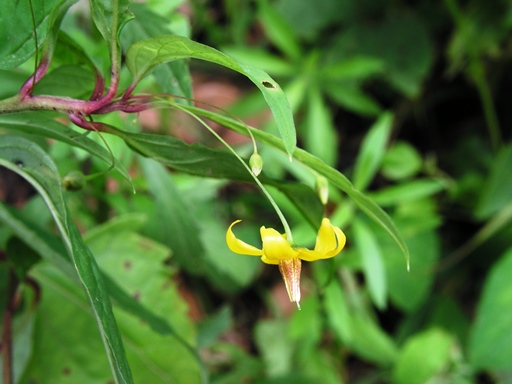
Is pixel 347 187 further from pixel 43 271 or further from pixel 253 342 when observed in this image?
pixel 253 342

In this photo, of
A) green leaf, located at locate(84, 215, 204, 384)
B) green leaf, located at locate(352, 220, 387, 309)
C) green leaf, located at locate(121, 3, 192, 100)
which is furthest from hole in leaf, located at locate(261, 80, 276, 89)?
green leaf, located at locate(352, 220, 387, 309)

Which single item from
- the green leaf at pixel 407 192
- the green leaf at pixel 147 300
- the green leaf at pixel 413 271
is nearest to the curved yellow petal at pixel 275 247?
the green leaf at pixel 147 300

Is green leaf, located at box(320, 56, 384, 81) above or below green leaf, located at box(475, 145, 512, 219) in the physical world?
above

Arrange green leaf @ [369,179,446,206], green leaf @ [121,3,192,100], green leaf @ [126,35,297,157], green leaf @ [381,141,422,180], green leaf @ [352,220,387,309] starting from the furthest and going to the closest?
green leaf @ [381,141,422,180], green leaf @ [369,179,446,206], green leaf @ [352,220,387,309], green leaf @ [121,3,192,100], green leaf @ [126,35,297,157]

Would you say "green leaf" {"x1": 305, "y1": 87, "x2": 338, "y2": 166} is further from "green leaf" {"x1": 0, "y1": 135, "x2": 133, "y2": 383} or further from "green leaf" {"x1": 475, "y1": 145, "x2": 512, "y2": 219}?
"green leaf" {"x1": 0, "y1": 135, "x2": 133, "y2": 383}

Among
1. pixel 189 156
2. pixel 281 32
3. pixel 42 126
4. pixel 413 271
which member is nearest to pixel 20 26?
pixel 42 126

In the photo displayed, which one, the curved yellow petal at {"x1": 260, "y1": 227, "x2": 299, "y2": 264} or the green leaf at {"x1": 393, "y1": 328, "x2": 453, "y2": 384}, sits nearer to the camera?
the curved yellow petal at {"x1": 260, "y1": 227, "x2": 299, "y2": 264}
